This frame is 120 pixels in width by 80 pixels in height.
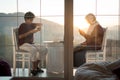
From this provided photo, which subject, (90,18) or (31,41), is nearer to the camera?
(90,18)

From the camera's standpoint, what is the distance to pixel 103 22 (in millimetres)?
4152

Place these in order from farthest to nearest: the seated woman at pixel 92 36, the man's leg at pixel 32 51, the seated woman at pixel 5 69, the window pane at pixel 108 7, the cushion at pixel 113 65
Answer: the man's leg at pixel 32 51 < the seated woman at pixel 92 36 < the window pane at pixel 108 7 < the seated woman at pixel 5 69 < the cushion at pixel 113 65

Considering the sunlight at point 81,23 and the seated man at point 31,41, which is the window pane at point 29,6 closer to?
the seated man at point 31,41

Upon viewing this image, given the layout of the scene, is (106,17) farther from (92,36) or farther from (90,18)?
(92,36)

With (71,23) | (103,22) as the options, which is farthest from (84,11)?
(71,23)

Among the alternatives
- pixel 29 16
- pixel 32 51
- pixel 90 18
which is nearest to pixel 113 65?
pixel 90 18

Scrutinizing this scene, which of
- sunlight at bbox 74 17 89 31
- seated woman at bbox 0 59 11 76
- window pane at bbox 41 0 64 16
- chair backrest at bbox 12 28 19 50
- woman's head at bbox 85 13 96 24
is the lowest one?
seated woman at bbox 0 59 11 76

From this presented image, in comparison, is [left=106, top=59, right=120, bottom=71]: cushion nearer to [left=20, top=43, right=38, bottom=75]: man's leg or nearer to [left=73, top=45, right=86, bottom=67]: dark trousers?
[left=73, top=45, right=86, bottom=67]: dark trousers

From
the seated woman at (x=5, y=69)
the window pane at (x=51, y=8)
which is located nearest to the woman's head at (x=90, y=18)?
the window pane at (x=51, y=8)

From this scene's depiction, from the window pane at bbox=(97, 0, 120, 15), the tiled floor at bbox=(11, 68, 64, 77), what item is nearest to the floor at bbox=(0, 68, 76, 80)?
the tiled floor at bbox=(11, 68, 64, 77)

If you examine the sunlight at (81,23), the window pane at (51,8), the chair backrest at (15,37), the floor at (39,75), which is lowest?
the floor at (39,75)

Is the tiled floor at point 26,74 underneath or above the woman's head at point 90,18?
underneath

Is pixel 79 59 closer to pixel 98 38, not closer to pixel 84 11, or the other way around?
pixel 98 38

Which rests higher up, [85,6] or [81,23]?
[85,6]
